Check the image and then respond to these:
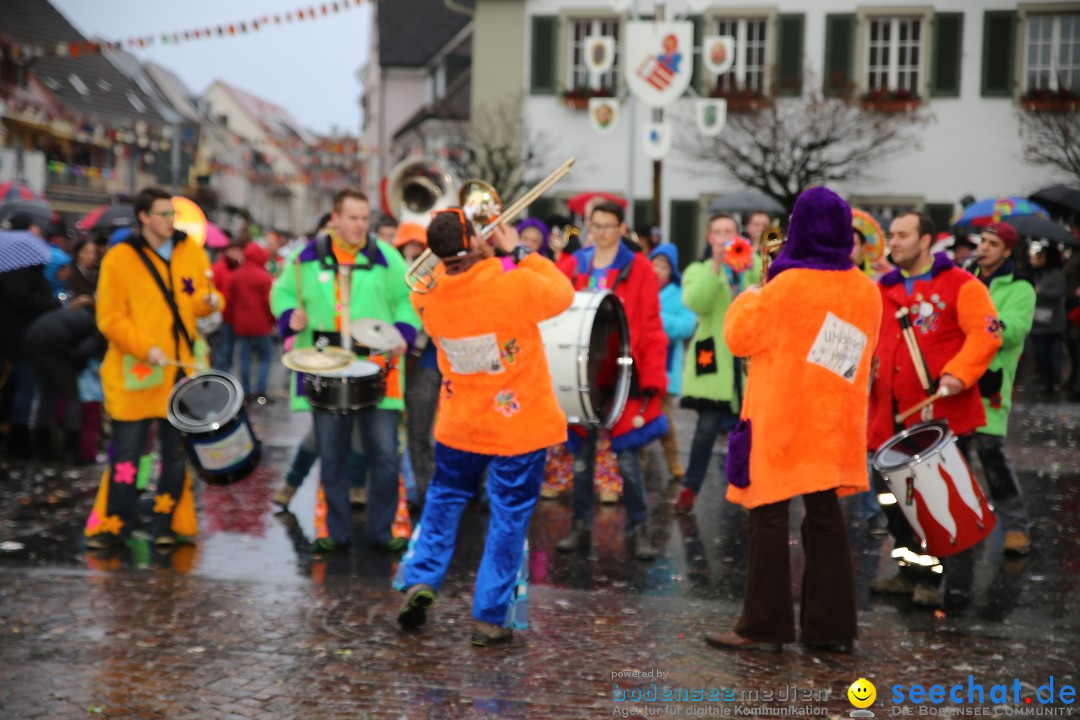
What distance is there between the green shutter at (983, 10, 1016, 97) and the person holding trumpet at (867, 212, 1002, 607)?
20.7m

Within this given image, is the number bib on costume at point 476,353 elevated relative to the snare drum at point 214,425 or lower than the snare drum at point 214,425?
elevated

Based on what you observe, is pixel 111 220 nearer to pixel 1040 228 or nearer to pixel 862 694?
pixel 862 694

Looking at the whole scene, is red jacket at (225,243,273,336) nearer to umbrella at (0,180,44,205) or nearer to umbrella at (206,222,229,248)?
umbrella at (206,222,229,248)

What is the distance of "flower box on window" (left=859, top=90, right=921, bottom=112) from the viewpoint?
85.1ft

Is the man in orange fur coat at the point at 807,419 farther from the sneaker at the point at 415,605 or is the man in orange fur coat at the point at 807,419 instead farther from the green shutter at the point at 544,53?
the green shutter at the point at 544,53

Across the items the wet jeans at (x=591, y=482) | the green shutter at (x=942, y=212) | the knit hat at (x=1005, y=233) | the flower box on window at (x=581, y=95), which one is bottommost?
the wet jeans at (x=591, y=482)

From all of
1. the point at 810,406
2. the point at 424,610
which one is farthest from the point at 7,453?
the point at 810,406

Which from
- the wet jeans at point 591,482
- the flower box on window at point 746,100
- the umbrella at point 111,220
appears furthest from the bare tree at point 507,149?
the wet jeans at point 591,482

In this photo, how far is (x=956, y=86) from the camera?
26094 mm

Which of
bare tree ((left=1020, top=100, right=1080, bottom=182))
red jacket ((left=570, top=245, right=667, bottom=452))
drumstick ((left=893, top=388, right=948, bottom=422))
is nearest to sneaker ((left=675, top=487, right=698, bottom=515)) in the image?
red jacket ((left=570, top=245, right=667, bottom=452))

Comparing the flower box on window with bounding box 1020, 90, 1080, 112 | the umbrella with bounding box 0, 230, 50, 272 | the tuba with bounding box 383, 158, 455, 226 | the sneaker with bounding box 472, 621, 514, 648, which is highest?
the flower box on window with bounding box 1020, 90, 1080, 112

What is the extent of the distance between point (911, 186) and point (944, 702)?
75.1ft

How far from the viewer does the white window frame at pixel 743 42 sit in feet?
87.1

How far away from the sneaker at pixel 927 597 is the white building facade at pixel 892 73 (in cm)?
1992
